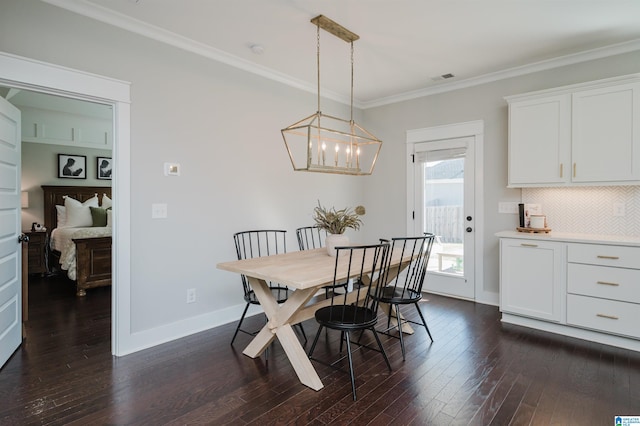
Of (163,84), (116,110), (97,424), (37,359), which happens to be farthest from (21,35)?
(97,424)

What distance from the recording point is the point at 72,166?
20.7ft

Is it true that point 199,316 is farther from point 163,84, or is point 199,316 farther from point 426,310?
point 426,310

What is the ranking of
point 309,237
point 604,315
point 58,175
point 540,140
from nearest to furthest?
point 604,315, point 540,140, point 309,237, point 58,175

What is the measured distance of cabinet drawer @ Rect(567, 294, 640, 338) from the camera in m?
2.90

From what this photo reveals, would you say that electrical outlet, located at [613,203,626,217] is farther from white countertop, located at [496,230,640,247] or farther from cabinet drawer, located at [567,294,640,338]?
cabinet drawer, located at [567,294,640,338]

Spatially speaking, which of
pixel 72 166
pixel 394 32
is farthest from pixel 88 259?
pixel 394 32

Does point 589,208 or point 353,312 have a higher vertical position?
point 589,208

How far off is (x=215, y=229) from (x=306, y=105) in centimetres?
195

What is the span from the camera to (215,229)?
138 inches

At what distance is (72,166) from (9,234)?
428cm

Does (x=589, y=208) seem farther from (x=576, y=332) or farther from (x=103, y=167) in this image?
(x=103, y=167)

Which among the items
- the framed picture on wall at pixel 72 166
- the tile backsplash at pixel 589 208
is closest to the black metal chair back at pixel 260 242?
the tile backsplash at pixel 589 208

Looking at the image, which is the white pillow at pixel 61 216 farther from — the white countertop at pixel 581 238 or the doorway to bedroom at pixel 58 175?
the white countertop at pixel 581 238

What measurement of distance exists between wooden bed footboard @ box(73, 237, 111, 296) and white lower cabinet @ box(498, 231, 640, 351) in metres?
4.87
